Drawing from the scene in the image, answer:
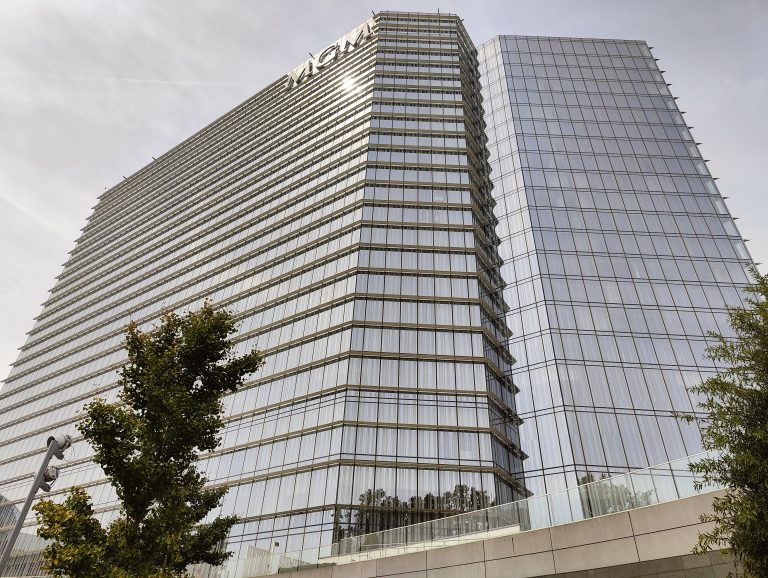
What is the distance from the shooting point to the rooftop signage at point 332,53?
69.7 m

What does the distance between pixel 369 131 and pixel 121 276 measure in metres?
43.0

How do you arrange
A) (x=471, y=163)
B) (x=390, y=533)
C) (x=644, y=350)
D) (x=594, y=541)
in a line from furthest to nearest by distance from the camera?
(x=471, y=163) → (x=644, y=350) → (x=390, y=533) → (x=594, y=541)

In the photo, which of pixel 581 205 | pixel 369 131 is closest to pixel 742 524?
pixel 581 205

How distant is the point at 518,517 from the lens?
18375 millimetres

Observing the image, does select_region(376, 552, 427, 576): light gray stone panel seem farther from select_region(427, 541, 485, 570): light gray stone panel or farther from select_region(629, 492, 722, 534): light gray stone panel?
select_region(629, 492, 722, 534): light gray stone panel

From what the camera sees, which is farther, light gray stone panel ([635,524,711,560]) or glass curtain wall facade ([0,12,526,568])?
glass curtain wall facade ([0,12,526,568])

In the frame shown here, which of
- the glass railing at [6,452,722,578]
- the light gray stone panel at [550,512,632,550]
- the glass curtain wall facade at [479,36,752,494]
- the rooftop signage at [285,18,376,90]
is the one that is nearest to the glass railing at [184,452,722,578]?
the glass railing at [6,452,722,578]

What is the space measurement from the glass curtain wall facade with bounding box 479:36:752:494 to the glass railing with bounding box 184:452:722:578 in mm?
16435

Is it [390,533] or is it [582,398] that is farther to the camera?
[582,398]

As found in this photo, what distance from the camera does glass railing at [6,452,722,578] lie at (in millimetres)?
15422

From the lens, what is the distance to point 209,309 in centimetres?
1762

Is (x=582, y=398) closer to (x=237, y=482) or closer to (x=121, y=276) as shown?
(x=237, y=482)

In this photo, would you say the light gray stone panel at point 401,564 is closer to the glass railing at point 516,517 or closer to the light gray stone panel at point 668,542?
the glass railing at point 516,517

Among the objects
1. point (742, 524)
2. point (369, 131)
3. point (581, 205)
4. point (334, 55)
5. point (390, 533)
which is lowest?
point (742, 524)
